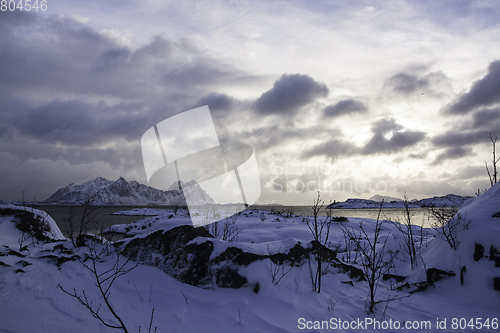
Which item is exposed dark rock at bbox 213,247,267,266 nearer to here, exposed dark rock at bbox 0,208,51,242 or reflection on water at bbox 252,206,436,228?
reflection on water at bbox 252,206,436,228

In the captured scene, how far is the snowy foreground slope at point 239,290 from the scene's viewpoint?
349 cm

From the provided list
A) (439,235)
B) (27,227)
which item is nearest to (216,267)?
(439,235)

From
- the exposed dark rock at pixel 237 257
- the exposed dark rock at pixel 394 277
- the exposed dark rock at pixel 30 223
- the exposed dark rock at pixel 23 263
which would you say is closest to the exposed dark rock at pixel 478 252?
the exposed dark rock at pixel 394 277

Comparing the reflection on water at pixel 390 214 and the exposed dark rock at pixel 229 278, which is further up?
the exposed dark rock at pixel 229 278

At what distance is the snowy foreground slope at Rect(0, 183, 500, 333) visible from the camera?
11.4ft

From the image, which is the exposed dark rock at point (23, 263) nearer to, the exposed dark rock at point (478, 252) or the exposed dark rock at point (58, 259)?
the exposed dark rock at point (58, 259)

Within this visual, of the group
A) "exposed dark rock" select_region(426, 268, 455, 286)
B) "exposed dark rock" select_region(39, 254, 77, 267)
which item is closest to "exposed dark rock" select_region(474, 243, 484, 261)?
"exposed dark rock" select_region(426, 268, 455, 286)

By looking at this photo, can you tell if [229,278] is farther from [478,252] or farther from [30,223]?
[30,223]

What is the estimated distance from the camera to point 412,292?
17.5 ft

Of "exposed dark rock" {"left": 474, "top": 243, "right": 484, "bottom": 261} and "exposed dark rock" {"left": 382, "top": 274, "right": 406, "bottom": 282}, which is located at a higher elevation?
"exposed dark rock" {"left": 474, "top": 243, "right": 484, "bottom": 261}

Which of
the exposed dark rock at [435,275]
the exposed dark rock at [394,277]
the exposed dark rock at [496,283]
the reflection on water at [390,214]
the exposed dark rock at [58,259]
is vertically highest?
the exposed dark rock at [58,259]

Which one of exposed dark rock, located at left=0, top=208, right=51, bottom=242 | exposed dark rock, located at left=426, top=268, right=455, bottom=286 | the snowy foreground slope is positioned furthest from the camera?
exposed dark rock, located at left=0, top=208, right=51, bottom=242

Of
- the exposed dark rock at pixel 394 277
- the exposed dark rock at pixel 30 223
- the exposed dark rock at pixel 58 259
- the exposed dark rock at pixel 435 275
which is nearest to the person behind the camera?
the exposed dark rock at pixel 58 259

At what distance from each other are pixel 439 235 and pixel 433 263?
1.14 meters
